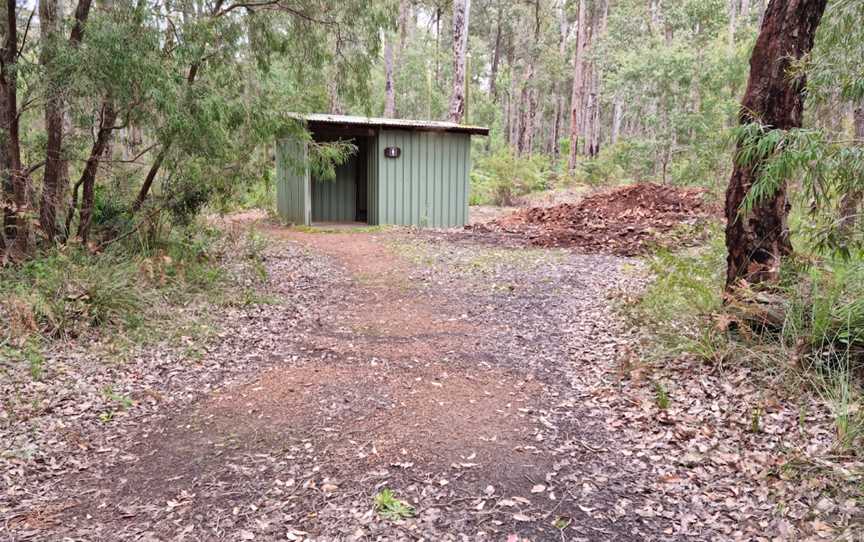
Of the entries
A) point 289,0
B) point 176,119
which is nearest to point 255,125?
point 176,119

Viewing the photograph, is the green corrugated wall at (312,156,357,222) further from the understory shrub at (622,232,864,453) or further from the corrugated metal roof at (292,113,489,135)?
the understory shrub at (622,232,864,453)

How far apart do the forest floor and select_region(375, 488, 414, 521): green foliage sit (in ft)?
0.11

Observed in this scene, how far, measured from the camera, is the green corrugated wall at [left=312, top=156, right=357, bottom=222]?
14.8 m

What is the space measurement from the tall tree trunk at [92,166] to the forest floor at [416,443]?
8.49 feet

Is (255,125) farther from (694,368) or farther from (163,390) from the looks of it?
(694,368)

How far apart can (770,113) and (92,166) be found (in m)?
6.71

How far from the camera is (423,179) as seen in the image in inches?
518

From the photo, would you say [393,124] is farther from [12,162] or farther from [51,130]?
[12,162]

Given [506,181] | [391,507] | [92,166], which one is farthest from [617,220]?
[391,507]

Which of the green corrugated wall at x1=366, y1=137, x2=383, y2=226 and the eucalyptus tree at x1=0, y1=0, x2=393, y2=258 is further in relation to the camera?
the green corrugated wall at x1=366, y1=137, x2=383, y2=226

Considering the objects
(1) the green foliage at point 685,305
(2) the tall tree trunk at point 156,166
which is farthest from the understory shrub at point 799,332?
(2) the tall tree trunk at point 156,166

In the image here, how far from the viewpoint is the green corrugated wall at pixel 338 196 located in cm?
1480

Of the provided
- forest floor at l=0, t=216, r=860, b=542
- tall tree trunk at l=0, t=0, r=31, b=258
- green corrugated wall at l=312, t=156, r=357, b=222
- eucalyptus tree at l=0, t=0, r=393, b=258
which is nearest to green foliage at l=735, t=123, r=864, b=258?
forest floor at l=0, t=216, r=860, b=542

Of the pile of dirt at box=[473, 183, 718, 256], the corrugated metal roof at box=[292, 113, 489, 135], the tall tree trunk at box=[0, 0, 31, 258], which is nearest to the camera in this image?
the tall tree trunk at box=[0, 0, 31, 258]
